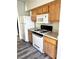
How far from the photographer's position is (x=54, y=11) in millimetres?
2430

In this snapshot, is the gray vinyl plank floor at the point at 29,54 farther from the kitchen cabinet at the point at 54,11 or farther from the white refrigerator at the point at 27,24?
the kitchen cabinet at the point at 54,11

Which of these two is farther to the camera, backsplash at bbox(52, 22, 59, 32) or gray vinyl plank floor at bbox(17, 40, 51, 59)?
backsplash at bbox(52, 22, 59, 32)

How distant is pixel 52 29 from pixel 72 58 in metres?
1.86

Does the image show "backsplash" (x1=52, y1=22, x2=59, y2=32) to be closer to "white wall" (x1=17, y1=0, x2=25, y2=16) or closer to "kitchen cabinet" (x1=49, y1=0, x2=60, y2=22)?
"kitchen cabinet" (x1=49, y1=0, x2=60, y2=22)

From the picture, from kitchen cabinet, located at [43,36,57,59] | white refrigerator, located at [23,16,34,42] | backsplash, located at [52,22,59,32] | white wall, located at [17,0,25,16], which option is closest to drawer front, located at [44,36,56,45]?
kitchen cabinet, located at [43,36,57,59]

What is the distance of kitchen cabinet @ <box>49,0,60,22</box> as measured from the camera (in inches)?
89.4

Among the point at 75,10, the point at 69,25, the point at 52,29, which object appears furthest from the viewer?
the point at 52,29

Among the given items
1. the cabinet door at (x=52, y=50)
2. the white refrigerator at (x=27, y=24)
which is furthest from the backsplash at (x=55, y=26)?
the white refrigerator at (x=27, y=24)

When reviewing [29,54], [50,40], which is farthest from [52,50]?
[29,54]

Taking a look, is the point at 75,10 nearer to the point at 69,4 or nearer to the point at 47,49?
the point at 69,4

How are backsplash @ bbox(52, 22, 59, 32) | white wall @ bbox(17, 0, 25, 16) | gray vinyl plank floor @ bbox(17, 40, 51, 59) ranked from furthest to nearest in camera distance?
white wall @ bbox(17, 0, 25, 16)
backsplash @ bbox(52, 22, 59, 32)
gray vinyl plank floor @ bbox(17, 40, 51, 59)

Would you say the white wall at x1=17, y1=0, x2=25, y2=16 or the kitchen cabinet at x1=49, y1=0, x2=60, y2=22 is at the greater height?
the white wall at x1=17, y1=0, x2=25, y2=16

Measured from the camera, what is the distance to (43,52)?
2.84 meters
